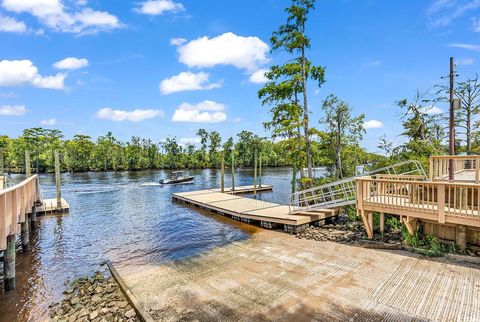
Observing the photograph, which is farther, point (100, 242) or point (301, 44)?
point (301, 44)

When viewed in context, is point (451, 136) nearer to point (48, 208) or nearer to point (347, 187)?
point (347, 187)

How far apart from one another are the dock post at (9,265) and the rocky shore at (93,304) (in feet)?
4.40

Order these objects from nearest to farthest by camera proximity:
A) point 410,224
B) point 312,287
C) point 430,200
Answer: point 312,287, point 410,224, point 430,200

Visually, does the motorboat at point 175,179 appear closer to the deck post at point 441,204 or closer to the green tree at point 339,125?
the green tree at point 339,125

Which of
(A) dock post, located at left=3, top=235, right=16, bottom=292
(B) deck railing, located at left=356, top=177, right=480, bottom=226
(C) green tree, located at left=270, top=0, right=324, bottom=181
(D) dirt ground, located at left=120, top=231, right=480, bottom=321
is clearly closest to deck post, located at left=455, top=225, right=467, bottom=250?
(B) deck railing, located at left=356, top=177, right=480, bottom=226

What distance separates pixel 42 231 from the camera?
13125 mm

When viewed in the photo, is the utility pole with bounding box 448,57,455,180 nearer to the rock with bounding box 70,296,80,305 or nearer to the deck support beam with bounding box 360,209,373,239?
the deck support beam with bounding box 360,209,373,239

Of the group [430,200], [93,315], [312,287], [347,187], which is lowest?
[93,315]

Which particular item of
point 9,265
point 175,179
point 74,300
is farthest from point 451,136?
point 175,179

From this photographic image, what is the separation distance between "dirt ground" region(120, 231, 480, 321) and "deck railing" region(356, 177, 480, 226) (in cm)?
118

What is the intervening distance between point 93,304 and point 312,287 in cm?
466

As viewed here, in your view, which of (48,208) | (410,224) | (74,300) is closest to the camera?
(74,300)

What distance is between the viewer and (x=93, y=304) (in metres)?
5.92

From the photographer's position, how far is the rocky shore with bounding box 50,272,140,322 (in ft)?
17.6
